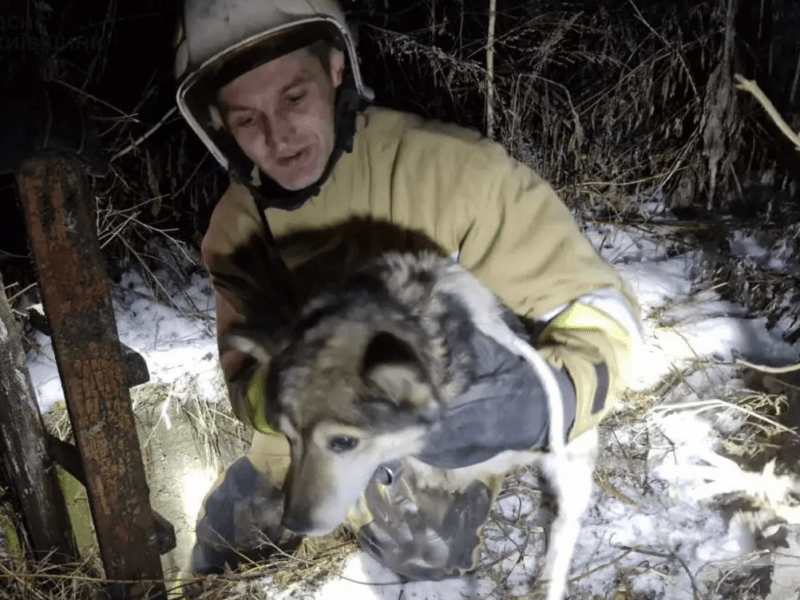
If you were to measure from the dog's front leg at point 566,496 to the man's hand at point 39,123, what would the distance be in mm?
1037

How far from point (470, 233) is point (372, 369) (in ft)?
1.03

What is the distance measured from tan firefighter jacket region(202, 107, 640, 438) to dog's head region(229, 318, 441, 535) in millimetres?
A: 118

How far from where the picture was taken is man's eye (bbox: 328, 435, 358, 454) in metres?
1.11

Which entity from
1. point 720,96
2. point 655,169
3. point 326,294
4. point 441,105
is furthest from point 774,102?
point 326,294

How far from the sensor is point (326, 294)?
1170mm

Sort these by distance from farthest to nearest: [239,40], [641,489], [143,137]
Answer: [641,489]
[143,137]
[239,40]

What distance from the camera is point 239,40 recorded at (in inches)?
41.1

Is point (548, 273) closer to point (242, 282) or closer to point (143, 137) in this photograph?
point (242, 282)

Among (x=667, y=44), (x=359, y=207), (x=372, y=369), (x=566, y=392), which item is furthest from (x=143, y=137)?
(x=667, y=44)

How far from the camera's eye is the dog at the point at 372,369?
1.09 meters

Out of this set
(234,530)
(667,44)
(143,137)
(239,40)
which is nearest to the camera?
(239,40)

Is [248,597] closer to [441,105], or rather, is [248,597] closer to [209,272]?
[209,272]

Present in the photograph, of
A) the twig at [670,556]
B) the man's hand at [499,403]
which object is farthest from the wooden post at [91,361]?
the twig at [670,556]

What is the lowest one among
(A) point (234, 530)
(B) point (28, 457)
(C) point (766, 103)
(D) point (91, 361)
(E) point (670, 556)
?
(E) point (670, 556)
